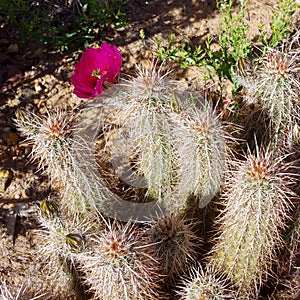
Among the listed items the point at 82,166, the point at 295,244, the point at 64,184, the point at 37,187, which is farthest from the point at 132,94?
the point at 37,187

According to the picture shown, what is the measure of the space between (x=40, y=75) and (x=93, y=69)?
983mm

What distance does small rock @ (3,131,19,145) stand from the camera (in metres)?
2.69

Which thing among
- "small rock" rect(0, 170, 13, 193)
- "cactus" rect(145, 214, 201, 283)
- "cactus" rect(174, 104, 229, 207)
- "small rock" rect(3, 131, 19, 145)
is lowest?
"small rock" rect(0, 170, 13, 193)

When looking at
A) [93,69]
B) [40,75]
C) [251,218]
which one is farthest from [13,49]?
[251,218]

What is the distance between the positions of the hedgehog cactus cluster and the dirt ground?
2.07 feet

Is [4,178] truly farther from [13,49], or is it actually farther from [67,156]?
[67,156]

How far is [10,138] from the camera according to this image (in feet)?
8.82

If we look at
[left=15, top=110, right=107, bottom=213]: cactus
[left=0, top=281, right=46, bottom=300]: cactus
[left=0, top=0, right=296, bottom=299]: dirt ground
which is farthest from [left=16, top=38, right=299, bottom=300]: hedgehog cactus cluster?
Answer: [left=0, top=0, right=296, bottom=299]: dirt ground

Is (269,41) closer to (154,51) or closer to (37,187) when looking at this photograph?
(154,51)

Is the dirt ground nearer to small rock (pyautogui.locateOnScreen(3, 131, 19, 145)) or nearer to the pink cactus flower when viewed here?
small rock (pyautogui.locateOnScreen(3, 131, 19, 145))

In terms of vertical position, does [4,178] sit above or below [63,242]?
below

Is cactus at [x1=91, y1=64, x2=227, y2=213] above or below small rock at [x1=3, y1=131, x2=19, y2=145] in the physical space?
above

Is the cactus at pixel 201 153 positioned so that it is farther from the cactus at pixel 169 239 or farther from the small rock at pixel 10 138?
the small rock at pixel 10 138

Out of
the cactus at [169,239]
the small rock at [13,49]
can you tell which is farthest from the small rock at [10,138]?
the cactus at [169,239]
